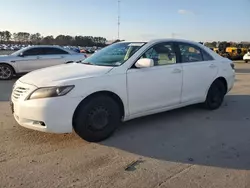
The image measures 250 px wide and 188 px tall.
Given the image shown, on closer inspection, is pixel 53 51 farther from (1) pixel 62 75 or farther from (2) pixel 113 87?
(2) pixel 113 87

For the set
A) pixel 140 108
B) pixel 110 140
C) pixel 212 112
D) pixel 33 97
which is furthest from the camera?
pixel 212 112

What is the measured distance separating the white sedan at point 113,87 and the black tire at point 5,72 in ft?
23.9

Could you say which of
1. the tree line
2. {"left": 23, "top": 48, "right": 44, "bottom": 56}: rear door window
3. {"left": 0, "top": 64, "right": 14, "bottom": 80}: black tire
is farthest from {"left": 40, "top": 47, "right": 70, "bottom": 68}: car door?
the tree line

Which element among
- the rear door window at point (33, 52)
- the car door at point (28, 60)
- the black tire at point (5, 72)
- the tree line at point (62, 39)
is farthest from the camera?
the tree line at point (62, 39)

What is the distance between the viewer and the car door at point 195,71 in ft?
17.3

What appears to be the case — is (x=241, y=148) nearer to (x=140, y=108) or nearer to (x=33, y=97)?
(x=140, y=108)

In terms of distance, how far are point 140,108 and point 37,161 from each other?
5.84 feet

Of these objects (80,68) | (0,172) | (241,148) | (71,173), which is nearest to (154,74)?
(80,68)

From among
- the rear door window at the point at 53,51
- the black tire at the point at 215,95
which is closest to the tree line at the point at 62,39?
the rear door window at the point at 53,51

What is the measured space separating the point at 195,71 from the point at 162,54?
82 centimetres

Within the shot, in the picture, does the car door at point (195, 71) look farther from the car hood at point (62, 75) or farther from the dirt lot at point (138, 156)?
the car hood at point (62, 75)

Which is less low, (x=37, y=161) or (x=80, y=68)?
(x=80, y=68)

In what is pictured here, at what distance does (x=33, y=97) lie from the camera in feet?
12.6

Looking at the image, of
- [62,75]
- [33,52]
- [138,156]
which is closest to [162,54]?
[62,75]
